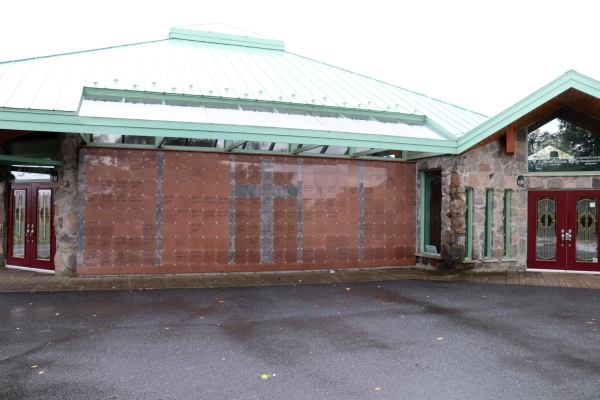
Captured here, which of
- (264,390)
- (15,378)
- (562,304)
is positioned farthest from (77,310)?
(562,304)

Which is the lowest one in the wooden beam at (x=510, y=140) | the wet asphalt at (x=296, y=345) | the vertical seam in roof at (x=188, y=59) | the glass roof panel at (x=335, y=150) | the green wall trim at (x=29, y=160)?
the wet asphalt at (x=296, y=345)

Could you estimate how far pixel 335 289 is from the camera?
8438 mm

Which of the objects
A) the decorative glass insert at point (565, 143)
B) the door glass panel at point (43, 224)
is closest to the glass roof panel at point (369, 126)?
the decorative glass insert at point (565, 143)

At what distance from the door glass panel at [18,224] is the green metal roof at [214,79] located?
9.41 ft

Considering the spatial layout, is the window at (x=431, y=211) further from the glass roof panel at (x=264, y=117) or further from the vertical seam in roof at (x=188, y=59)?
the vertical seam in roof at (x=188, y=59)

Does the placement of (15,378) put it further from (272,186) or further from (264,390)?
(272,186)

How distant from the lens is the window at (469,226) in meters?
10.5

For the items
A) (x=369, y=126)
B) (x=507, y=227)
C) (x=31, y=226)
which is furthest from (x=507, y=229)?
(x=31, y=226)

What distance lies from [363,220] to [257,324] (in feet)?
17.6

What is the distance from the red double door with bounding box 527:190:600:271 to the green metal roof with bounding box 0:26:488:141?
8.21 feet

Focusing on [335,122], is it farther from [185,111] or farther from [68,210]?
[68,210]

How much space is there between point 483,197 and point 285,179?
4529 millimetres

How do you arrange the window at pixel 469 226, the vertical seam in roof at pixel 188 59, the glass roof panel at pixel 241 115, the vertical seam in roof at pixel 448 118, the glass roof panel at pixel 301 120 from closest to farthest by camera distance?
1. the glass roof panel at pixel 241 115
2. the glass roof panel at pixel 301 120
3. the vertical seam in roof at pixel 188 59
4. the window at pixel 469 226
5. the vertical seam in roof at pixel 448 118

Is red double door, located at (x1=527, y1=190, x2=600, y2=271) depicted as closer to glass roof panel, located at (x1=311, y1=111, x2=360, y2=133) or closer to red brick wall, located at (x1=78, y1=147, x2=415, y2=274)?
red brick wall, located at (x1=78, y1=147, x2=415, y2=274)
